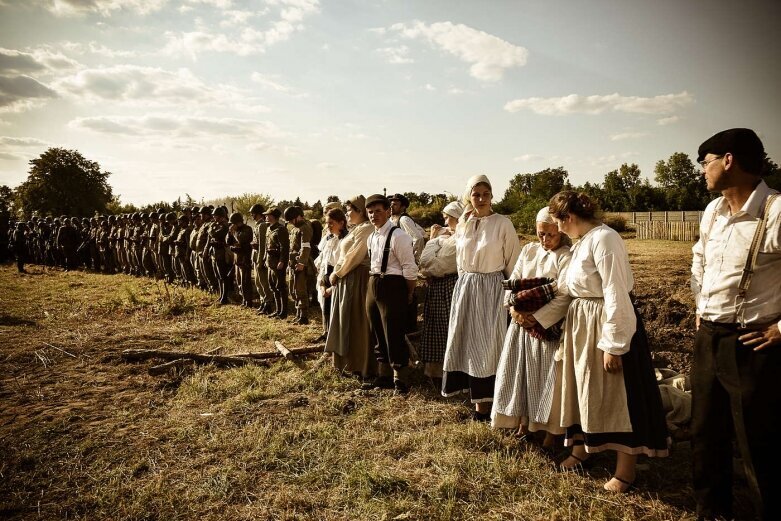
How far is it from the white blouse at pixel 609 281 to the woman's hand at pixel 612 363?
0.04m

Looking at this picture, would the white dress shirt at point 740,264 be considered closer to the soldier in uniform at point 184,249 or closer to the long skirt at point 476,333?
the long skirt at point 476,333

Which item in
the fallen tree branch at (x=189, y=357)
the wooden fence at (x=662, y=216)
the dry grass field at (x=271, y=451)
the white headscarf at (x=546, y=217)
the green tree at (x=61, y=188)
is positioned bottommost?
the dry grass field at (x=271, y=451)

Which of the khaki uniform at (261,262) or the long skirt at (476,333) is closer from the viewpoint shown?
the long skirt at (476,333)

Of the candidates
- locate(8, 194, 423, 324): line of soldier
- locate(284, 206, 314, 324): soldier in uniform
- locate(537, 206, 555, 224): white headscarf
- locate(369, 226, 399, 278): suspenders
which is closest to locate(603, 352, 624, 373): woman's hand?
locate(537, 206, 555, 224): white headscarf

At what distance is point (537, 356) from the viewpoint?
3.31 m

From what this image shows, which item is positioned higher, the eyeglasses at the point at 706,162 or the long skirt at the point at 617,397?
the eyeglasses at the point at 706,162

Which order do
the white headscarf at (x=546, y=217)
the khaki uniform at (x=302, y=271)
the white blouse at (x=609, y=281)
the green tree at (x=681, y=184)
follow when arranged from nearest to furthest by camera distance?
the white blouse at (x=609, y=281), the white headscarf at (x=546, y=217), the khaki uniform at (x=302, y=271), the green tree at (x=681, y=184)

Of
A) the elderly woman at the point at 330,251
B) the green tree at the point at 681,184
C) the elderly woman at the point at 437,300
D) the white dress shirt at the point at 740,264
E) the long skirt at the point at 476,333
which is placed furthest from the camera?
the green tree at the point at 681,184

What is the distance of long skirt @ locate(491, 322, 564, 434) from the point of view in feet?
10.6

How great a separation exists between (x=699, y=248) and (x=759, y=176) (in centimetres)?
60

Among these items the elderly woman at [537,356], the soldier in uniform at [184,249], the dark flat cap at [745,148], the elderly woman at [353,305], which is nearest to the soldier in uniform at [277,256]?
the elderly woman at [353,305]

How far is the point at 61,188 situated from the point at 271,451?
43.8 meters

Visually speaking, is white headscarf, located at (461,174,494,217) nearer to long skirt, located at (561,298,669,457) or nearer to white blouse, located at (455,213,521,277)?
white blouse, located at (455,213,521,277)

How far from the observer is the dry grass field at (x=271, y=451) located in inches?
114
